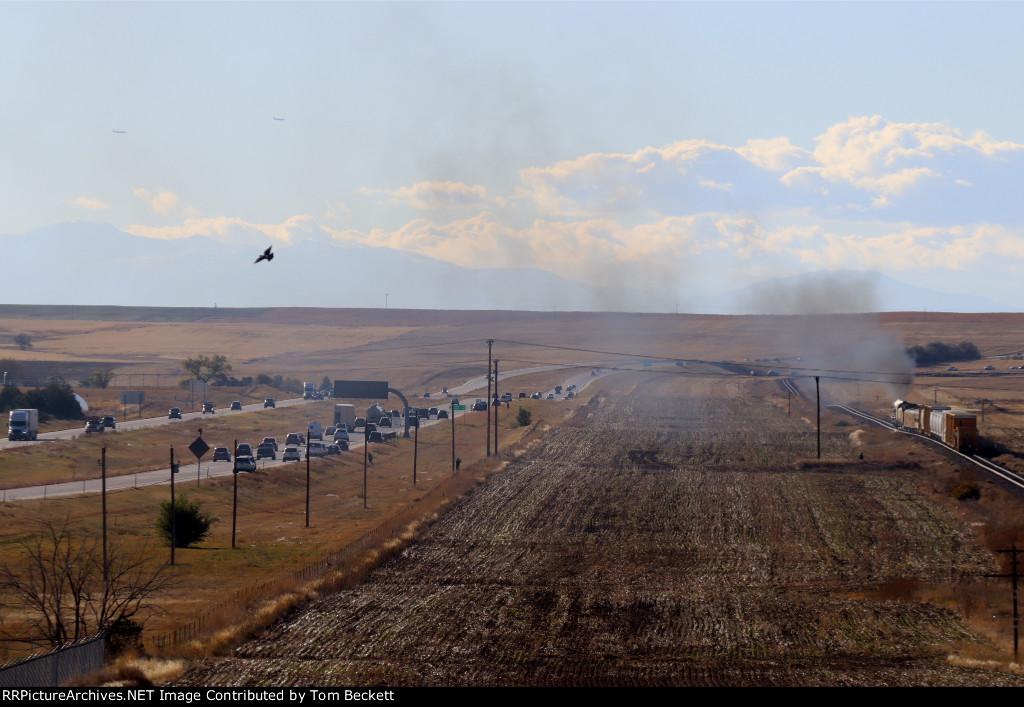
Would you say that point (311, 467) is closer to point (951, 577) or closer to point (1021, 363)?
point (951, 577)

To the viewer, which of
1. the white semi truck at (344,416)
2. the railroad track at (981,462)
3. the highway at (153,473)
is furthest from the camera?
the white semi truck at (344,416)

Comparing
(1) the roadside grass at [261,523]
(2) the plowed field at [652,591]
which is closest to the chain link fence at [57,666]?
(2) the plowed field at [652,591]

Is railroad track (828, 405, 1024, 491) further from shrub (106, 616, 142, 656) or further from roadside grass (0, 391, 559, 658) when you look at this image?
shrub (106, 616, 142, 656)

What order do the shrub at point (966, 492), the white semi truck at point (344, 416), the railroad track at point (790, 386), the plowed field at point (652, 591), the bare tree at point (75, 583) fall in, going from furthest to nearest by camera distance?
the railroad track at point (790, 386) → the white semi truck at point (344, 416) → the shrub at point (966, 492) → the bare tree at point (75, 583) → the plowed field at point (652, 591)

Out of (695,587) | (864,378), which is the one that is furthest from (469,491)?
(864,378)

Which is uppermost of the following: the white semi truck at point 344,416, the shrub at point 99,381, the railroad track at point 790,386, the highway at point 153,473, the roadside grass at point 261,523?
the shrub at point 99,381

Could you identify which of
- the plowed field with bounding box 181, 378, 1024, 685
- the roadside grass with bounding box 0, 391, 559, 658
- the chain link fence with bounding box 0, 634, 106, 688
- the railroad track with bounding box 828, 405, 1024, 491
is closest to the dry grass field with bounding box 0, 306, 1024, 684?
the plowed field with bounding box 181, 378, 1024, 685

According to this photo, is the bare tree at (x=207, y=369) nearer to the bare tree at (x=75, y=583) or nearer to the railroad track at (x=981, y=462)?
the railroad track at (x=981, y=462)
